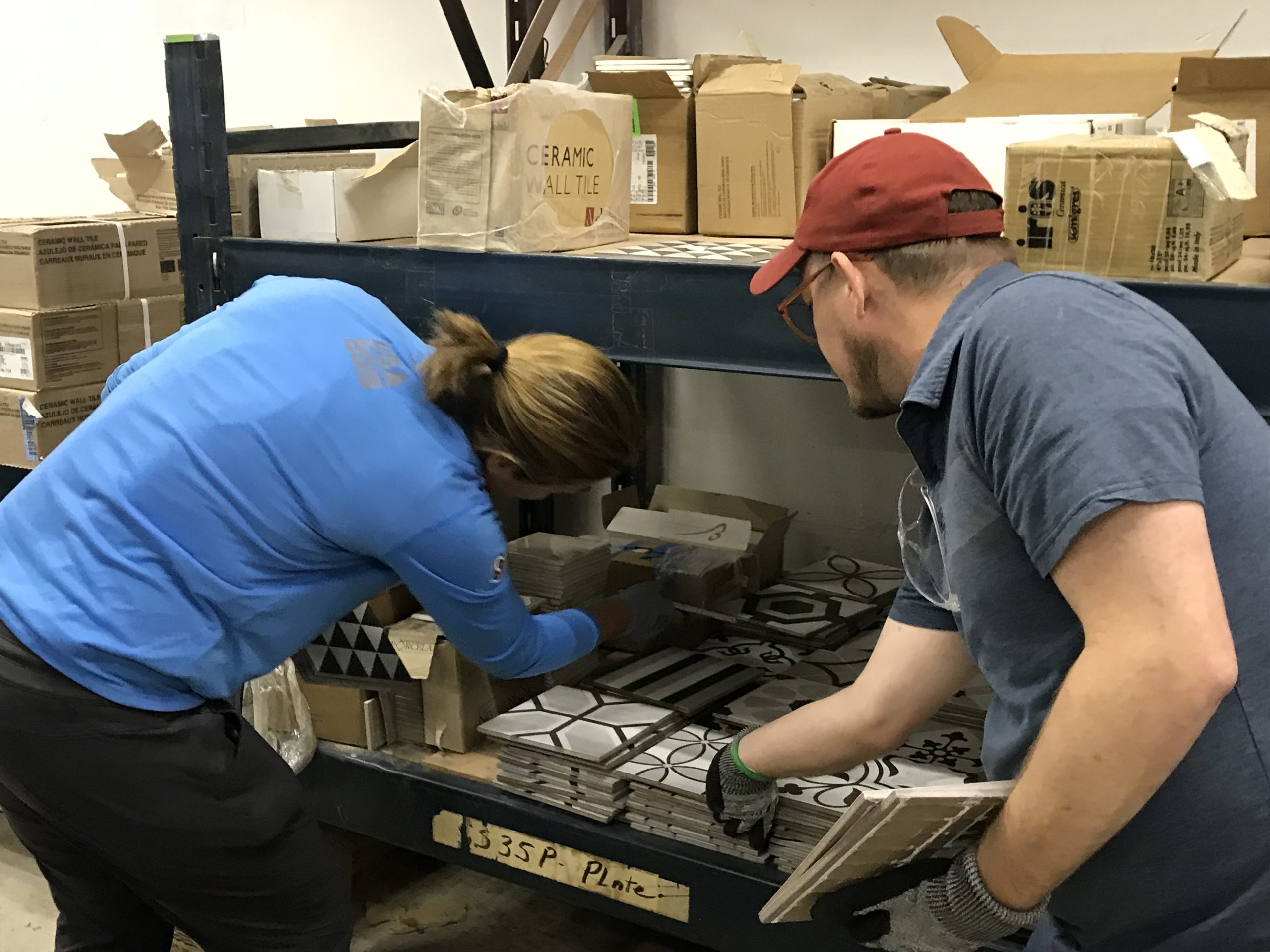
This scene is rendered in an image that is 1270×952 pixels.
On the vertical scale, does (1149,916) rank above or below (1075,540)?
below

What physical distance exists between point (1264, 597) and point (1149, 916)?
0.29 metres

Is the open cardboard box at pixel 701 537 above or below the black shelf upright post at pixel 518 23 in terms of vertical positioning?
below

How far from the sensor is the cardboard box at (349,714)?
1.89 m

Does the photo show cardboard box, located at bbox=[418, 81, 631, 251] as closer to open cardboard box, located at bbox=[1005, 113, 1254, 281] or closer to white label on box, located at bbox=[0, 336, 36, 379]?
open cardboard box, located at bbox=[1005, 113, 1254, 281]

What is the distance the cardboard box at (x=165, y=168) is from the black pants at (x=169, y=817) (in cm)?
83

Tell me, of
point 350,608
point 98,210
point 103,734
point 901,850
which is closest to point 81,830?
point 103,734

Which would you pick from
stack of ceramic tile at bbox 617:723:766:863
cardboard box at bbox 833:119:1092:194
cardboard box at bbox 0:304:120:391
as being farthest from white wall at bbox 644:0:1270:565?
cardboard box at bbox 0:304:120:391

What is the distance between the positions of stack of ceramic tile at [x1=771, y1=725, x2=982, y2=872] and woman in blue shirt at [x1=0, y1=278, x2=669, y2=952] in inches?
16.6

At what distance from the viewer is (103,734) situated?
1.34 meters

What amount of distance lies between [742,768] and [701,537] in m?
0.90

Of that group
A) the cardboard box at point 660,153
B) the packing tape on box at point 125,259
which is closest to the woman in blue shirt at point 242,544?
the cardboard box at point 660,153

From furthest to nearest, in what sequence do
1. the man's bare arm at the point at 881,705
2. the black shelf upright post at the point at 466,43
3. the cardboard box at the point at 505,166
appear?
1. the black shelf upright post at the point at 466,43
2. the cardboard box at the point at 505,166
3. the man's bare arm at the point at 881,705

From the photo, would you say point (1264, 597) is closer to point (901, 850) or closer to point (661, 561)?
point (901, 850)

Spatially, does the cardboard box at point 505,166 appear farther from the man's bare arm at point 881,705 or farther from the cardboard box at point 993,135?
the man's bare arm at point 881,705
